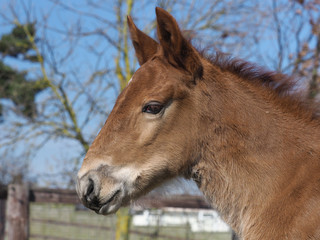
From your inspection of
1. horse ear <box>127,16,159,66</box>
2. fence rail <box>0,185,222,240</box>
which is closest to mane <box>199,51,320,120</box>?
horse ear <box>127,16,159,66</box>

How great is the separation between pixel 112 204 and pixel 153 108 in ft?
2.19

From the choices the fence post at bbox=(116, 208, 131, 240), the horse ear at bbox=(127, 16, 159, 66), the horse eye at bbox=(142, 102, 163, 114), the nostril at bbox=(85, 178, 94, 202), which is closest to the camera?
the nostril at bbox=(85, 178, 94, 202)

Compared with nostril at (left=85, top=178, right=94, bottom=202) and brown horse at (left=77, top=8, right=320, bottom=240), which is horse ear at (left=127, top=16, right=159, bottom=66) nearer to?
brown horse at (left=77, top=8, right=320, bottom=240)

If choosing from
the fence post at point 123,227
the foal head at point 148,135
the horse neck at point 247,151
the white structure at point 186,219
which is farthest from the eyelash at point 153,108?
the fence post at point 123,227

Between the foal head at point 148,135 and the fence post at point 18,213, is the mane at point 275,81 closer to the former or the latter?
the foal head at point 148,135

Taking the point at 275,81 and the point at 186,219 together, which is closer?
the point at 275,81

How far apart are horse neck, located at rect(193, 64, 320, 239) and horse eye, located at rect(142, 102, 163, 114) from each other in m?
0.29

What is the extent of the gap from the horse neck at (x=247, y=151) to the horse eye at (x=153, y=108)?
293 millimetres

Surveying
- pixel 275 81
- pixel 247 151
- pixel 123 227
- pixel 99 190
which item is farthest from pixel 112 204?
pixel 123 227

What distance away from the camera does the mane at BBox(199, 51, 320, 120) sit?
286 centimetres

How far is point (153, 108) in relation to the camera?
273cm

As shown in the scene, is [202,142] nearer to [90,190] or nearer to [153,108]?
[153,108]

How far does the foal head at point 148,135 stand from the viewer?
2646mm

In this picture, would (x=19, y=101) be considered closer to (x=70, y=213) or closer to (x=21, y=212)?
(x=70, y=213)
